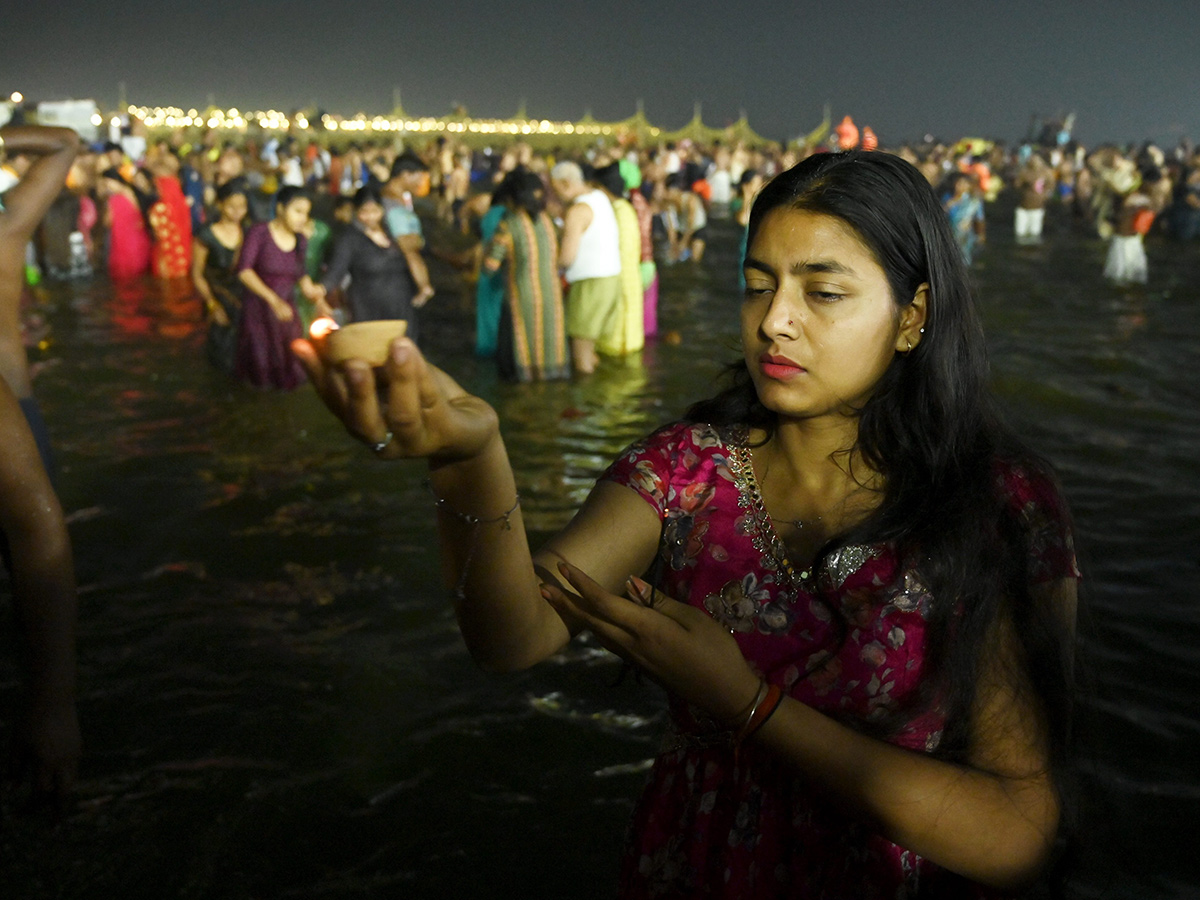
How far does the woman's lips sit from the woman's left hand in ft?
1.38

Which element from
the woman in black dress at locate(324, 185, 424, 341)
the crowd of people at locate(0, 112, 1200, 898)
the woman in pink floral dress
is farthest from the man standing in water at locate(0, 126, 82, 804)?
the woman in black dress at locate(324, 185, 424, 341)

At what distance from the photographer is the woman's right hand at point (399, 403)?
121 centimetres

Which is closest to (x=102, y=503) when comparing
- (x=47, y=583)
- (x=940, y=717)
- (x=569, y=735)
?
(x=569, y=735)

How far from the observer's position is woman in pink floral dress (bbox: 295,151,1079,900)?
55.3 inches

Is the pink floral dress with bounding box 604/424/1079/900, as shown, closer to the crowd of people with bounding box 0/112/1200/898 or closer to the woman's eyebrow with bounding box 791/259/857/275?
the crowd of people with bounding box 0/112/1200/898

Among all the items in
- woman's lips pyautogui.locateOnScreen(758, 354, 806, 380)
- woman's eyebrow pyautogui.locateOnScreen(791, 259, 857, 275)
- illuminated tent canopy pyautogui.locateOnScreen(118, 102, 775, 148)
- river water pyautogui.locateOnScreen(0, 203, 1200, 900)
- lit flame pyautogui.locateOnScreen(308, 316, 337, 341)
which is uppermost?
Result: illuminated tent canopy pyautogui.locateOnScreen(118, 102, 775, 148)

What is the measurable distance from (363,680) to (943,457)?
2.79 meters

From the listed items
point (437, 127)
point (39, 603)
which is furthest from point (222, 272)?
point (437, 127)

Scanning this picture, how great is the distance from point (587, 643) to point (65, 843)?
1960 millimetres

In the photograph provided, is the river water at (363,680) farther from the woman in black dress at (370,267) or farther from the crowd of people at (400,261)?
the woman in black dress at (370,267)

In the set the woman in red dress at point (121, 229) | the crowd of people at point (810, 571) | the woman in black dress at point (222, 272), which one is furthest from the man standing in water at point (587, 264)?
the woman in red dress at point (121, 229)

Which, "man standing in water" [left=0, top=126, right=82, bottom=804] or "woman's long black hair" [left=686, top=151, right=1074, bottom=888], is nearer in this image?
"woman's long black hair" [left=686, top=151, right=1074, bottom=888]

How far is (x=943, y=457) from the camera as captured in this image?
1633 millimetres

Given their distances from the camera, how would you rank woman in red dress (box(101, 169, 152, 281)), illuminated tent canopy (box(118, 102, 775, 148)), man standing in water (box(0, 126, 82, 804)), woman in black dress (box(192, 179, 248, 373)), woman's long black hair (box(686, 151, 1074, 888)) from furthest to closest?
illuminated tent canopy (box(118, 102, 775, 148))
woman in red dress (box(101, 169, 152, 281))
woman in black dress (box(192, 179, 248, 373))
man standing in water (box(0, 126, 82, 804))
woman's long black hair (box(686, 151, 1074, 888))
